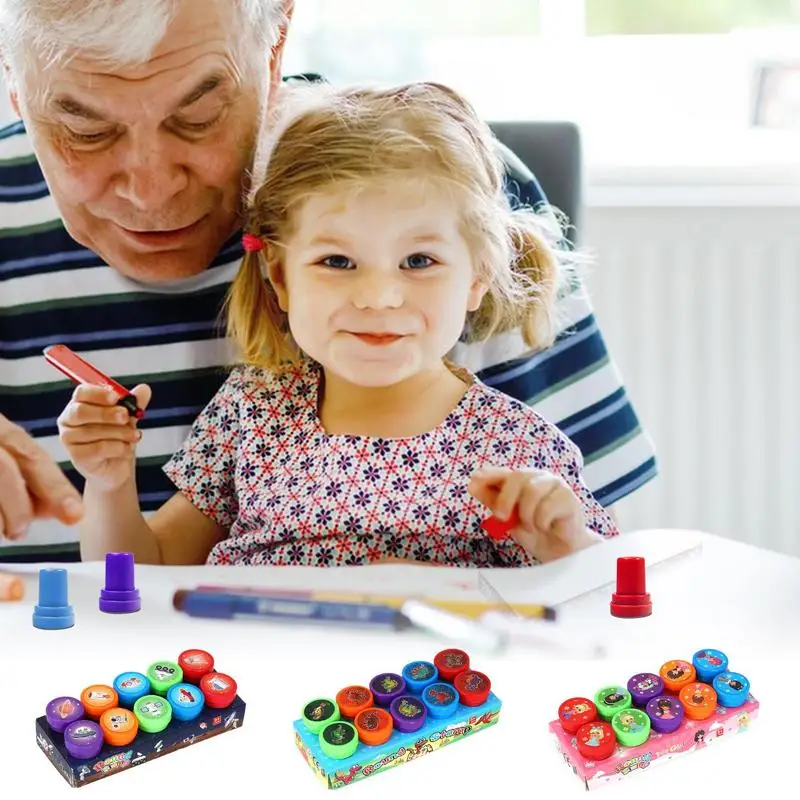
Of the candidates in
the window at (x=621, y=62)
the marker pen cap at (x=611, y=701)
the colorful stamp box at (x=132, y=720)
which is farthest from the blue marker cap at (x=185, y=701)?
the window at (x=621, y=62)

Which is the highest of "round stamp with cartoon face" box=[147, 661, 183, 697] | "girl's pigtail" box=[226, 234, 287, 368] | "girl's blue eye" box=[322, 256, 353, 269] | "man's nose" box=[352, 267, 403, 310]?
"girl's blue eye" box=[322, 256, 353, 269]

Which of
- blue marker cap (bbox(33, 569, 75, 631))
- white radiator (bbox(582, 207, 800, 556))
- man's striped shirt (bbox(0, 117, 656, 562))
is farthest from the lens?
white radiator (bbox(582, 207, 800, 556))

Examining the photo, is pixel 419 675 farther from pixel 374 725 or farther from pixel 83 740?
pixel 83 740

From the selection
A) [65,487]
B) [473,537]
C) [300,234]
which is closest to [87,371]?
[65,487]

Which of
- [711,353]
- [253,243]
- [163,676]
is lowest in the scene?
[711,353]

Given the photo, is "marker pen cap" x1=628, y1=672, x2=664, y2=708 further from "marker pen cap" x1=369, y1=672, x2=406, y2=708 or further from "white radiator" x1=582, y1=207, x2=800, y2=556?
"white radiator" x1=582, y1=207, x2=800, y2=556

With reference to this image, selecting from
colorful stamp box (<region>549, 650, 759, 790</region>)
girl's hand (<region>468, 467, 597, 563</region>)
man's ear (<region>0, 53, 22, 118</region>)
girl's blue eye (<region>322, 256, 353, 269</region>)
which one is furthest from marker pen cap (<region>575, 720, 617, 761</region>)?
man's ear (<region>0, 53, 22, 118</region>)

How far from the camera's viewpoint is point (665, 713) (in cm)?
72

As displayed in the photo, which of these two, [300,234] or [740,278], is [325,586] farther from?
[740,278]

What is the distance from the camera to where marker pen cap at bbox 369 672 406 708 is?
2.43ft

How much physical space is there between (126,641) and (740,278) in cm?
103

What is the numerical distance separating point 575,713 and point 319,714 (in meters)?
0.14

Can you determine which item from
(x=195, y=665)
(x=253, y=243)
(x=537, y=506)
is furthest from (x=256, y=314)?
(x=195, y=665)

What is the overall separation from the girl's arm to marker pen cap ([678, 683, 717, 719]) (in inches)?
18.6
